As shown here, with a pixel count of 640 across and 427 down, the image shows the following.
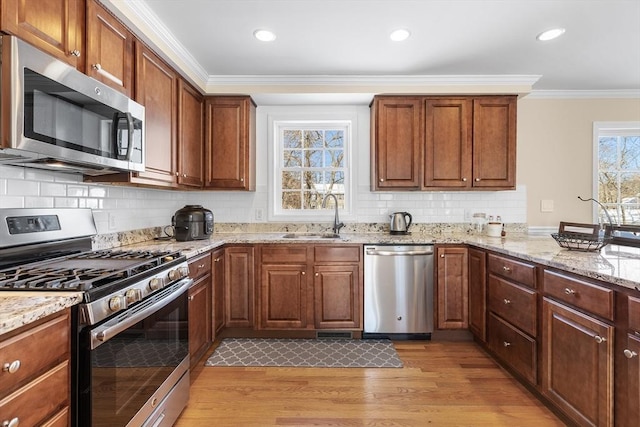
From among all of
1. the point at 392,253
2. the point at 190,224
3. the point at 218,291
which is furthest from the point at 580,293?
the point at 190,224

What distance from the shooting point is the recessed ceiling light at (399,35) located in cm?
229

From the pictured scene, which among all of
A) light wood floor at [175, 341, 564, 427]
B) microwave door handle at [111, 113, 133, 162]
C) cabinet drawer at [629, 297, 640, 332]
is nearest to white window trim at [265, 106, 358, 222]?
light wood floor at [175, 341, 564, 427]

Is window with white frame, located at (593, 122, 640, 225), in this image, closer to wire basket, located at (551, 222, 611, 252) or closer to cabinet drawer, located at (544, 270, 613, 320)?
wire basket, located at (551, 222, 611, 252)

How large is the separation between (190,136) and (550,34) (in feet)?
9.55

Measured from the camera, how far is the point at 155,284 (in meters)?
1.53

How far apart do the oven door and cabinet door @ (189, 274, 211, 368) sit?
A: 307 millimetres

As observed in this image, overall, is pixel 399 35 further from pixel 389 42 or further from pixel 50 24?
pixel 50 24

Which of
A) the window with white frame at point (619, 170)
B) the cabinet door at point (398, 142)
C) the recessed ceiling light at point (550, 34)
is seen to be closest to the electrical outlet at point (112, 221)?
the cabinet door at point (398, 142)

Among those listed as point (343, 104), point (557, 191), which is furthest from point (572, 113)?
point (343, 104)

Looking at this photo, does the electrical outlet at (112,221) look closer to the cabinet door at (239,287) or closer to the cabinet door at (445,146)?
the cabinet door at (239,287)

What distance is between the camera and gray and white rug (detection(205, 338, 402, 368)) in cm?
246

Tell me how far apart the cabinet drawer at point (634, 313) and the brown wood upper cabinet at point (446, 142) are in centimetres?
191

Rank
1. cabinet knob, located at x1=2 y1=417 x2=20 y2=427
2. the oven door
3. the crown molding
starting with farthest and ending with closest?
the crown molding → the oven door → cabinet knob, located at x1=2 y1=417 x2=20 y2=427

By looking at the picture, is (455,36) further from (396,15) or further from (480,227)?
(480,227)
